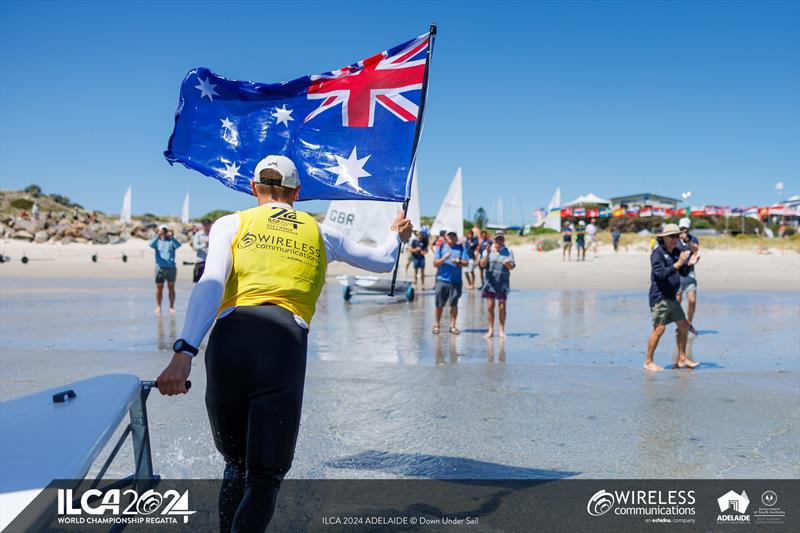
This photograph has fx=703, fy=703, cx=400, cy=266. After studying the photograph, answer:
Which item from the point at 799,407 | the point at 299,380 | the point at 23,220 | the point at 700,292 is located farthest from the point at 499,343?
the point at 23,220

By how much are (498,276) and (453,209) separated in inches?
572

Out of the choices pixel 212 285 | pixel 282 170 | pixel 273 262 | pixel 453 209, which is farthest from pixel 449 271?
pixel 453 209

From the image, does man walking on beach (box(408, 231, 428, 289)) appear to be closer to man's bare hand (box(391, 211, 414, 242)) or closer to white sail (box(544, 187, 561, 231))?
man's bare hand (box(391, 211, 414, 242))

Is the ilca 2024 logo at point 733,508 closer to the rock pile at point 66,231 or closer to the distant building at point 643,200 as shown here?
the rock pile at point 66,231

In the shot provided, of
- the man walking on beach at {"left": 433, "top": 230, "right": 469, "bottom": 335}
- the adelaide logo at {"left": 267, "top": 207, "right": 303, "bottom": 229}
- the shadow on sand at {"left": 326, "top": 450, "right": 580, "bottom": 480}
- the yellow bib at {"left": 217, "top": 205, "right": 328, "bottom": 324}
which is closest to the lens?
the yellow bib at {"left": 217, "top": 205, "right": 328, "bottom": 324}

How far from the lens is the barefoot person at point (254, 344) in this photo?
2961mm

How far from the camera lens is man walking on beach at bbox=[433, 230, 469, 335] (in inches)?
468

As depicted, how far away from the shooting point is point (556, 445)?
5.31 m

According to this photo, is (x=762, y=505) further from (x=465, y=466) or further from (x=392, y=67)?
(x=392, y=67)

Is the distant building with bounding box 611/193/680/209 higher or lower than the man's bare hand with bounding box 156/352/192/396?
higher

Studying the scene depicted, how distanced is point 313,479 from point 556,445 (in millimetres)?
1907

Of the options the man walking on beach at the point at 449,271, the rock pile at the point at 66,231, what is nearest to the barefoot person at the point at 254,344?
the man walking on beach at the point at 449,271

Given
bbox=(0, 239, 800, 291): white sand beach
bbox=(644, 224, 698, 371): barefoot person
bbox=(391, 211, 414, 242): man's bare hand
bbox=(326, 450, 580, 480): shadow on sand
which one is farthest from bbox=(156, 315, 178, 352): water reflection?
bbox=(0, 239, 800, 291): white sand beach

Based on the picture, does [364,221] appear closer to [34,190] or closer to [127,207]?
[127,207]
